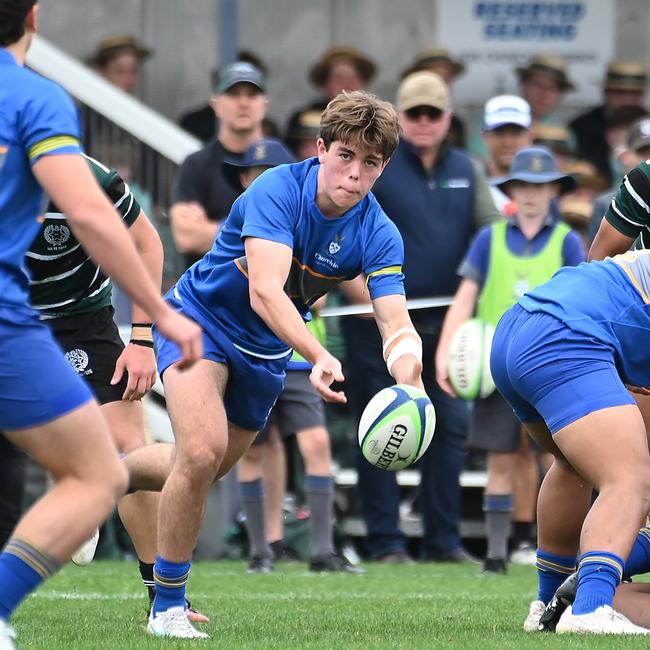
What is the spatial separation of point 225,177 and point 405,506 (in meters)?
2.82

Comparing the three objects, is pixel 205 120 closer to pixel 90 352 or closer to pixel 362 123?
pixel 90 352

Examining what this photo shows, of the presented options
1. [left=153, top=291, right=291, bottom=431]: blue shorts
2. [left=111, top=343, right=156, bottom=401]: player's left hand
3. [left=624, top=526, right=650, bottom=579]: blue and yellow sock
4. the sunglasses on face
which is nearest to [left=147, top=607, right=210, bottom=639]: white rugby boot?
[left=153, top=291, right=291, bottom=431]: blue shorts

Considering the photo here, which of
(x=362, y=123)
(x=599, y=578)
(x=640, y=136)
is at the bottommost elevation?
(x=599, y=578)

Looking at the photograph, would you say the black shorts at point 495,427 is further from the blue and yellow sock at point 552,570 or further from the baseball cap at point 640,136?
the blue and yellow sock at point 552,570

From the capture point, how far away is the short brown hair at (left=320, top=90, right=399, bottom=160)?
618cm

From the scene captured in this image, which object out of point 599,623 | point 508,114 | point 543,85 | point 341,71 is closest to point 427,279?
point 508,114

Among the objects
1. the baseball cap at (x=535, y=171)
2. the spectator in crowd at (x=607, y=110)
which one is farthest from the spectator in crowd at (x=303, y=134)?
the spectator in crowd at (x=607, y=110)

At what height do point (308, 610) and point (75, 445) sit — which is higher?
point (75, 445)

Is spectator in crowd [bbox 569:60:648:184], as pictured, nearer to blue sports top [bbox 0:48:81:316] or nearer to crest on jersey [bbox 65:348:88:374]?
crest on jersey [bbox 65:348:88:374]

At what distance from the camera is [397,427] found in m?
5.99

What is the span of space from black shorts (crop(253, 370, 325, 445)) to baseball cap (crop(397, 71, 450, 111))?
1.84 meters

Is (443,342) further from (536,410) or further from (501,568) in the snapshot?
(536,410)

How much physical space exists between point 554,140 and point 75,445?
331 inches

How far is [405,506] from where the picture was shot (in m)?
11.6
